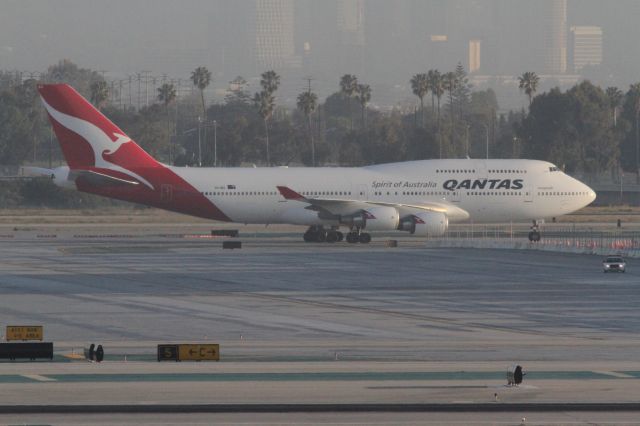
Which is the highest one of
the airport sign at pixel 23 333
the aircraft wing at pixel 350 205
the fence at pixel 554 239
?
the aircraft wing at pixel 350 205

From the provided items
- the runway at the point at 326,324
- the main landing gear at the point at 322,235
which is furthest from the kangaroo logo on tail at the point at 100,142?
the main landing gear at the point at 322,235

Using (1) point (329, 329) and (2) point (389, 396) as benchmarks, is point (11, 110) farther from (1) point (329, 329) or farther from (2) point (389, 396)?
(2) point (389, 396)

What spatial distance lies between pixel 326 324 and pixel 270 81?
469 ft

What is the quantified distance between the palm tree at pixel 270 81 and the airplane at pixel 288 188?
10291 centimetres

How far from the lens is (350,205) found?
7312 cm

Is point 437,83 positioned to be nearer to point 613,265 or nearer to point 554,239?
point 554,239

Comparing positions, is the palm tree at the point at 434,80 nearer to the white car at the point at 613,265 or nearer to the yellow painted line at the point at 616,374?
the white car at the point at 613,265

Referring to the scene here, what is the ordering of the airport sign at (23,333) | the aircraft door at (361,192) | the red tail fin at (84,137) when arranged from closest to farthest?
the airport sign at (23,333), the red tail fin at (84,137), the aircraft door at (361,192)

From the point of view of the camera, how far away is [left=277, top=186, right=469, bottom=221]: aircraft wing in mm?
73000

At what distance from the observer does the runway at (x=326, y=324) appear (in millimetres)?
26438

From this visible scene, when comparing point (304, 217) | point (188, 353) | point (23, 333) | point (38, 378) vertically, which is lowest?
point (38, 378)

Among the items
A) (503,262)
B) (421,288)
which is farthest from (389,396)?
(503,262)

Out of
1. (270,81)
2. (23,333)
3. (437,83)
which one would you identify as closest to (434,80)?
(437,83)

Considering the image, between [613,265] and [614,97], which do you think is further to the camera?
[614,97]
